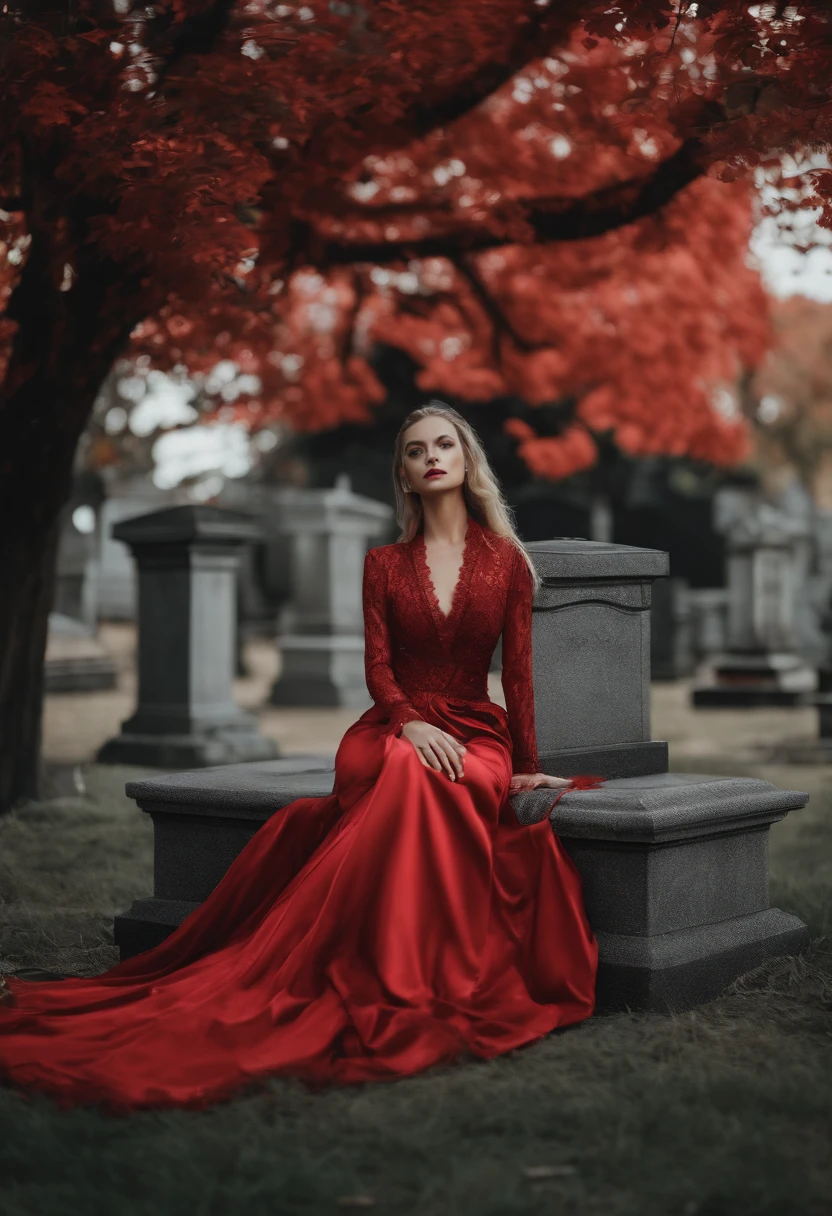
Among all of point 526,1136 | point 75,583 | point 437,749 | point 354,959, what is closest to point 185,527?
point 437,749

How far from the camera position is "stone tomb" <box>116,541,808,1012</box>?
163 inches

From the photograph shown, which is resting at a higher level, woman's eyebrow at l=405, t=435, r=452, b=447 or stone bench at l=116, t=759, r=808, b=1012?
woman's eyebrow at l=405, t=435, r=452, b=447

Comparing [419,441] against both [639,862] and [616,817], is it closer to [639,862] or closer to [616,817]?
[616,817]

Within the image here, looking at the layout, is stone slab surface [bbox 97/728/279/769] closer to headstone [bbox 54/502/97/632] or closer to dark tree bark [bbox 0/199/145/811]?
dark tree bark [bbox 0/199/145/811]

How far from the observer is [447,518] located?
4562mm

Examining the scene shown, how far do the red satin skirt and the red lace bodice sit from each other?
9cm

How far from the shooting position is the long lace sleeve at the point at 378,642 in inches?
174

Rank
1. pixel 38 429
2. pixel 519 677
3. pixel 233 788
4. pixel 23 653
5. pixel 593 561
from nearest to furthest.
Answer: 1. pixel 519 677
2. pixel 233 788
3. pixel 593 561
4. pixel 38 429
5. pixel 23 653

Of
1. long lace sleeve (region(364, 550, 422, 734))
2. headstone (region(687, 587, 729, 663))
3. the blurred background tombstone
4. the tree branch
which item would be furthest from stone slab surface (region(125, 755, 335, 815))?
headstone (region(687, 587, 729, 663))

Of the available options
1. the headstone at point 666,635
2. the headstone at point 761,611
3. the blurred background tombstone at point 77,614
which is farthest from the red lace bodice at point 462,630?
the headstone at point 666,635

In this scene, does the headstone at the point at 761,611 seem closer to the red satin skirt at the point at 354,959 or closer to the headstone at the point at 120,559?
the headstone at the point at 120,559

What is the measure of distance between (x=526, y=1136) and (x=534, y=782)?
1.42m

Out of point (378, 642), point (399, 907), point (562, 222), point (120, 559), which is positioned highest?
point (562, 222)

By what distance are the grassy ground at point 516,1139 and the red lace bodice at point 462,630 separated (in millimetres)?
1044
